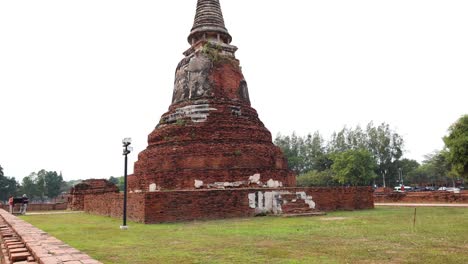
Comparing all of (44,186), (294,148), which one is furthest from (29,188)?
(294,148)

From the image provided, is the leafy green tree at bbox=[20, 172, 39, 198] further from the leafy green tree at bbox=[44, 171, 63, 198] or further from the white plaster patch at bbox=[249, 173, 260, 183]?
the white plaster patch at bbox=[249, 173, 260, 183]

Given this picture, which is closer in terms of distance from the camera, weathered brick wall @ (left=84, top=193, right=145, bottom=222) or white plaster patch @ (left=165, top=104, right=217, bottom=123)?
weathered brick wall @ (left=84, top=193, right=145, bottom=222)

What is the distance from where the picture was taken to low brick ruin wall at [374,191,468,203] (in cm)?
2061

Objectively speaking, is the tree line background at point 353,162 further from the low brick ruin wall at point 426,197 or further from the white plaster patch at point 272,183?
the white plaster patch at point 272,183

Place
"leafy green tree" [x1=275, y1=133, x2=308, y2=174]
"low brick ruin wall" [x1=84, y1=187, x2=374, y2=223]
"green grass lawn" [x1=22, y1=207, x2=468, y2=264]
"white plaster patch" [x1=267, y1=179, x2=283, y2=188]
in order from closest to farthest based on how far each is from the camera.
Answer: "green grass lawn" [x1=22, y1=207, x2=468, y2=264] < "low brick ruin wall" [x1=84, y1=187, x2=374, y2=223] < "white plaster patch" [x1=267, y1=179, x2=283, y2=188] < "leafy green tree" [x1=275, y1=133, x2=308, y2=174]

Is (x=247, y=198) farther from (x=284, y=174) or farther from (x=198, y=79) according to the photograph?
(x=198, y=79)

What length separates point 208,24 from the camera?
2005 cm

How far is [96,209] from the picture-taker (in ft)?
58.6

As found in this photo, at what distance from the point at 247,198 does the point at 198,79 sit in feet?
24.6

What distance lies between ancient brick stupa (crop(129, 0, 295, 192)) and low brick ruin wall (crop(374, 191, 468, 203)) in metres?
9.29

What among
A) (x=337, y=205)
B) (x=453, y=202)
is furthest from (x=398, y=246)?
(x=453, y=202)

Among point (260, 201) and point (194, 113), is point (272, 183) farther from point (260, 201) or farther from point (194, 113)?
point (194, 113)

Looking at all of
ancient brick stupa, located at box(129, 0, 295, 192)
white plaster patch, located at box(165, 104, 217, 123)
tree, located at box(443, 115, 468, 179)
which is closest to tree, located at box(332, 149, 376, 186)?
ancient brick stupa, located at box(129, 0, 295, 192)

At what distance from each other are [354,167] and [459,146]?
23869mm
